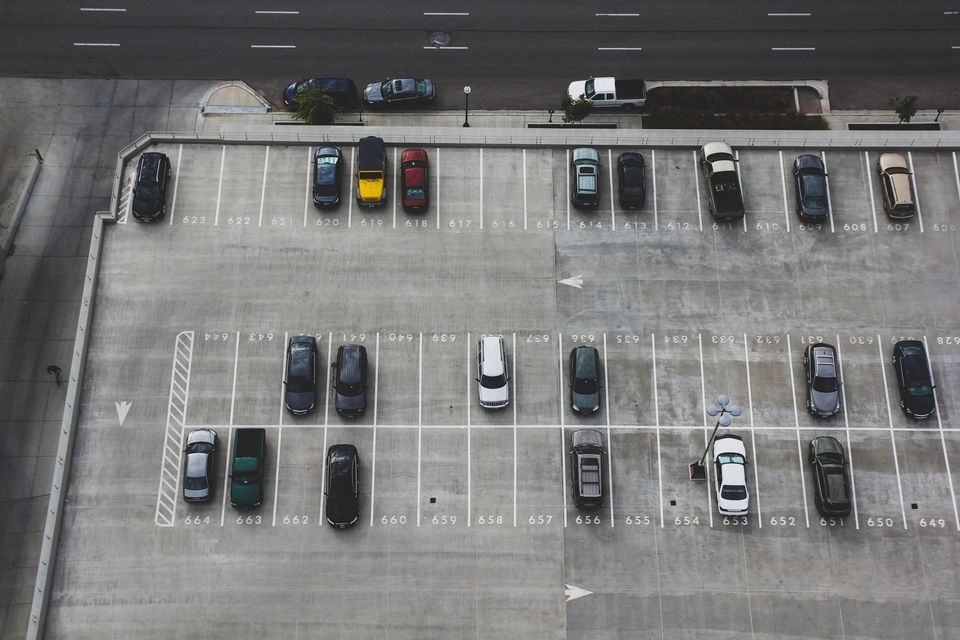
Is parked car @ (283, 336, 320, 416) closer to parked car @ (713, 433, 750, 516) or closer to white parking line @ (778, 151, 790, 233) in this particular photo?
parked car @ (713, 433, 750, 516)

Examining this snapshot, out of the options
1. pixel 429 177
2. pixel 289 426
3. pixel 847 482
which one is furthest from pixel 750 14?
pixel 289 426

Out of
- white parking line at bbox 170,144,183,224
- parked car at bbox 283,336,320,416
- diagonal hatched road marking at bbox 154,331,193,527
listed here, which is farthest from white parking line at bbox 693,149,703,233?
diagonal hatched road marking at bbox 154,331,193,527

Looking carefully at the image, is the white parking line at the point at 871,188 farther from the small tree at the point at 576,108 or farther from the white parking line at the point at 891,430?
the small tree at the point at 576,108

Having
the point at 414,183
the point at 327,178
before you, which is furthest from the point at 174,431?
the point at 414,183

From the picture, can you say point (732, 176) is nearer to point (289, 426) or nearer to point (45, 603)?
point (289, 426)

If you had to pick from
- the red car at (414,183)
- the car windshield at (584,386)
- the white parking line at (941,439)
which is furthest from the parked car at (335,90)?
the white parking line at (941,439)

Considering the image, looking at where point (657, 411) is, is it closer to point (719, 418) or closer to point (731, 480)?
point (719, 418)

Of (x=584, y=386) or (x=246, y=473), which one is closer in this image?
(x=246, y=473)
